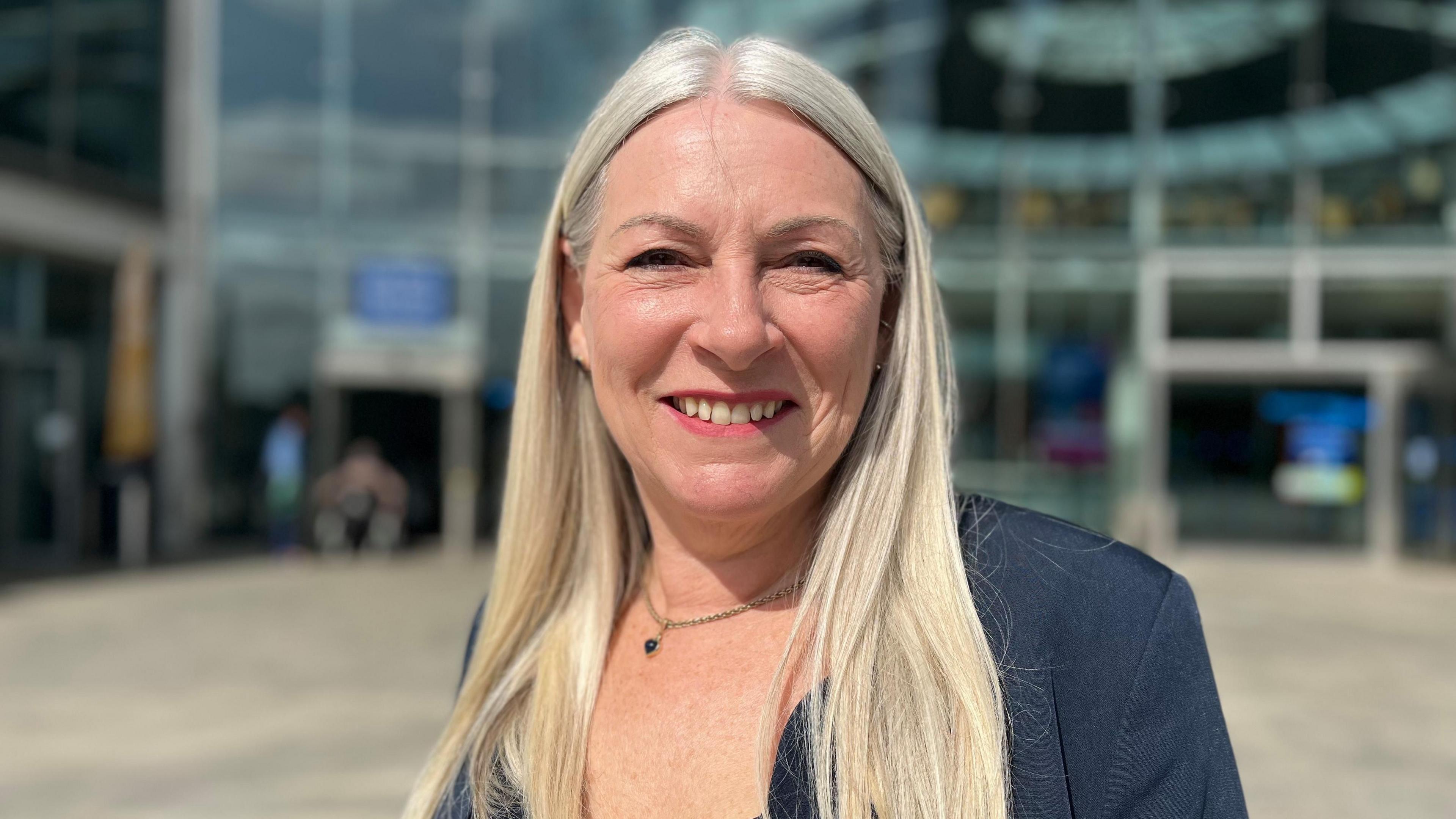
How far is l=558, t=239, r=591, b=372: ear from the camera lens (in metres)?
1.60

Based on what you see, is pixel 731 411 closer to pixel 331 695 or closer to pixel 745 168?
pixel 745 168

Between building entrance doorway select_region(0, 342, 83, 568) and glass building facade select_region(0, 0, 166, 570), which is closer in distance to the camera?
glass building facade select_region(0, 0, 166, 570)

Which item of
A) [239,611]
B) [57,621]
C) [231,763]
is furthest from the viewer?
[239,611]

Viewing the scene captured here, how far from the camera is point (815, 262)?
1.32 metres

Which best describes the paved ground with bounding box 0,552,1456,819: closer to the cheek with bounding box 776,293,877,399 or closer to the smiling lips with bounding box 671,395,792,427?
the smiling lips with bounding box 671,395,792,427

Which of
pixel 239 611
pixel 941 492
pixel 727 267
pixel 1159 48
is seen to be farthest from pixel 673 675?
pixel 1159 48

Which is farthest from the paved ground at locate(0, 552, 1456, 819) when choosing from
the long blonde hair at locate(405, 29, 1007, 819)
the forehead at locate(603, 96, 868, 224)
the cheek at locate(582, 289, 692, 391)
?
the forehead at locate(603, 96, 868, 224)

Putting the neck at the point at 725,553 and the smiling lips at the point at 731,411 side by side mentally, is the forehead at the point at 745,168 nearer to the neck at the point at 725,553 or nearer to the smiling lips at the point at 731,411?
the smiling lips at the point at 731,411

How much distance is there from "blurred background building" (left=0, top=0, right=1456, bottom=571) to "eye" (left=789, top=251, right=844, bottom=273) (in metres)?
12.4

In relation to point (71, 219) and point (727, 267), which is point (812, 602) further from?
point (71, 219)

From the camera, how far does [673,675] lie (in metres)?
1.50

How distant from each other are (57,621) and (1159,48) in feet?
43.1

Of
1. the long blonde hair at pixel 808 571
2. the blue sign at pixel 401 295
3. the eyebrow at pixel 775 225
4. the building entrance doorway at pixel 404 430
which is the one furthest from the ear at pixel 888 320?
the building entrance doorway at pixel 404 430

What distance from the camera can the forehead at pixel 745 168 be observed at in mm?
1282
